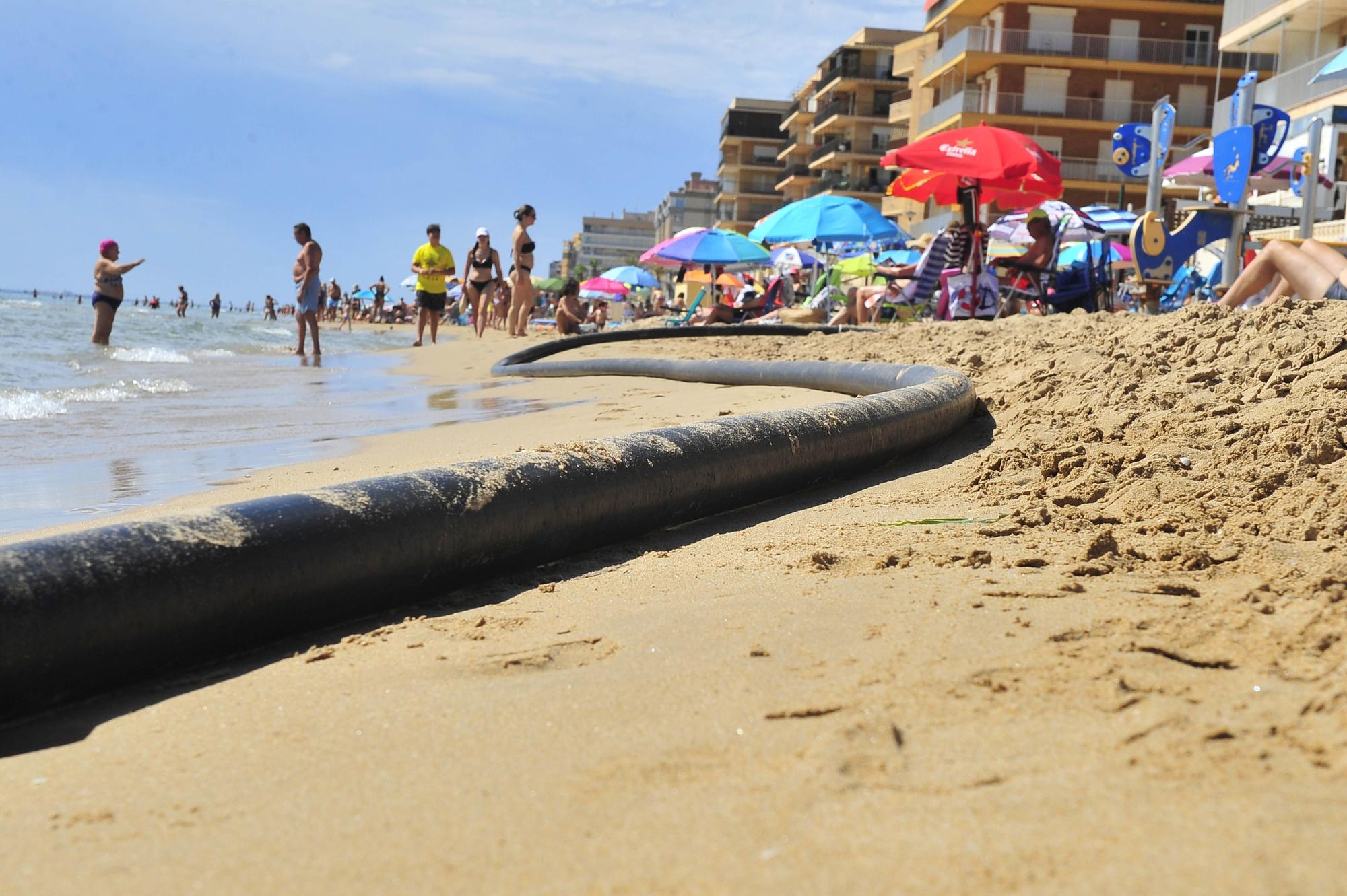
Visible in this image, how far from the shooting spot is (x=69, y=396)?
28.1 ft

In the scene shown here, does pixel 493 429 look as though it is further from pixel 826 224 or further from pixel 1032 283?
pixel 826 224

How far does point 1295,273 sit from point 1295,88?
24268mm

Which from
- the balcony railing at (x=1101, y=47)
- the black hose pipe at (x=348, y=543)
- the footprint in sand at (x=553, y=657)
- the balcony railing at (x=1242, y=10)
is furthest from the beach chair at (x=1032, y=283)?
the balcony railing at (x=1101, y=47)

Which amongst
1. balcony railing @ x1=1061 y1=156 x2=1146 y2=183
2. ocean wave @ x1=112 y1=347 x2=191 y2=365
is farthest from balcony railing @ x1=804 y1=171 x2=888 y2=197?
ocean wave @ x1=112 y1=347 x2=191 y2=365

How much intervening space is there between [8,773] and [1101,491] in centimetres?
263

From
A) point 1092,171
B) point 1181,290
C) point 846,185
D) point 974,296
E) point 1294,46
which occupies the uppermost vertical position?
point 846,185

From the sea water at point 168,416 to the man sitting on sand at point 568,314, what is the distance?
376 cm

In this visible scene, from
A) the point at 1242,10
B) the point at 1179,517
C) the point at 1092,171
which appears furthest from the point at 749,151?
the point at 1179,517

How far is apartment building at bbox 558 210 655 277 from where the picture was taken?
152625 millimetres

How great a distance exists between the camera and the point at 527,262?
1553cm

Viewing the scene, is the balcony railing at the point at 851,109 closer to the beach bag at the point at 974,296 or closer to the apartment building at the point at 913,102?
the apartment building at the point at 913,102

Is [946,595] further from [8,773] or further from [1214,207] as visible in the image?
[1214,207]

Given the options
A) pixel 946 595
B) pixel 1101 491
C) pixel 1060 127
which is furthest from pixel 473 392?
pixel 1060 127

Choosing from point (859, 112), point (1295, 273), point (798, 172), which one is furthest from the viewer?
point (798, 172)
